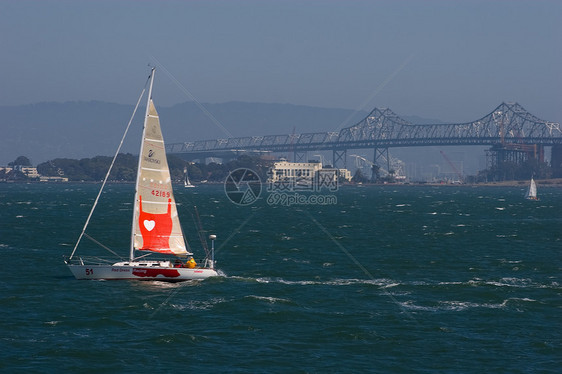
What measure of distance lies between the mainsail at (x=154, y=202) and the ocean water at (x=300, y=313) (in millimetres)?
2449

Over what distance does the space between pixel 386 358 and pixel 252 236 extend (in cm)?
4465

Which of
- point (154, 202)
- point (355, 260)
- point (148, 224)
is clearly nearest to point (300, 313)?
point (148, 224)

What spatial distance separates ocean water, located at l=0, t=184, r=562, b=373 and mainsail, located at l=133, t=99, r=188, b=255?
8.04 feet

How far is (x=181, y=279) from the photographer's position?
44.5 m

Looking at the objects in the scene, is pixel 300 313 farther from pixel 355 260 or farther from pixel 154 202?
pixel 355 260

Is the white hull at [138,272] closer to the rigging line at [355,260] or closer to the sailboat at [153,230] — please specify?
the sailboat at [153,230]

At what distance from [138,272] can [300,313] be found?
34.8ft

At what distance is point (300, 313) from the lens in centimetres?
3759

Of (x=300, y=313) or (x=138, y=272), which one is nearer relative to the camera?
(x=300, y=313)

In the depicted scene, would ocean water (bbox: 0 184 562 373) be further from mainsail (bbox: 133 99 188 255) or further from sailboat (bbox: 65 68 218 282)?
mainsail (bbox: 133 99 188 255)

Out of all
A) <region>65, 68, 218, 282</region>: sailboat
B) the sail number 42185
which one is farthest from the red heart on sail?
the sail number 42185

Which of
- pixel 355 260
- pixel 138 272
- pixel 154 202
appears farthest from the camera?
pixel 355 260

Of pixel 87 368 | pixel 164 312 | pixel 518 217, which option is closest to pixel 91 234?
pixel 164 312

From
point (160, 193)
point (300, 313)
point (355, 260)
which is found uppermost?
point (160, 193)
